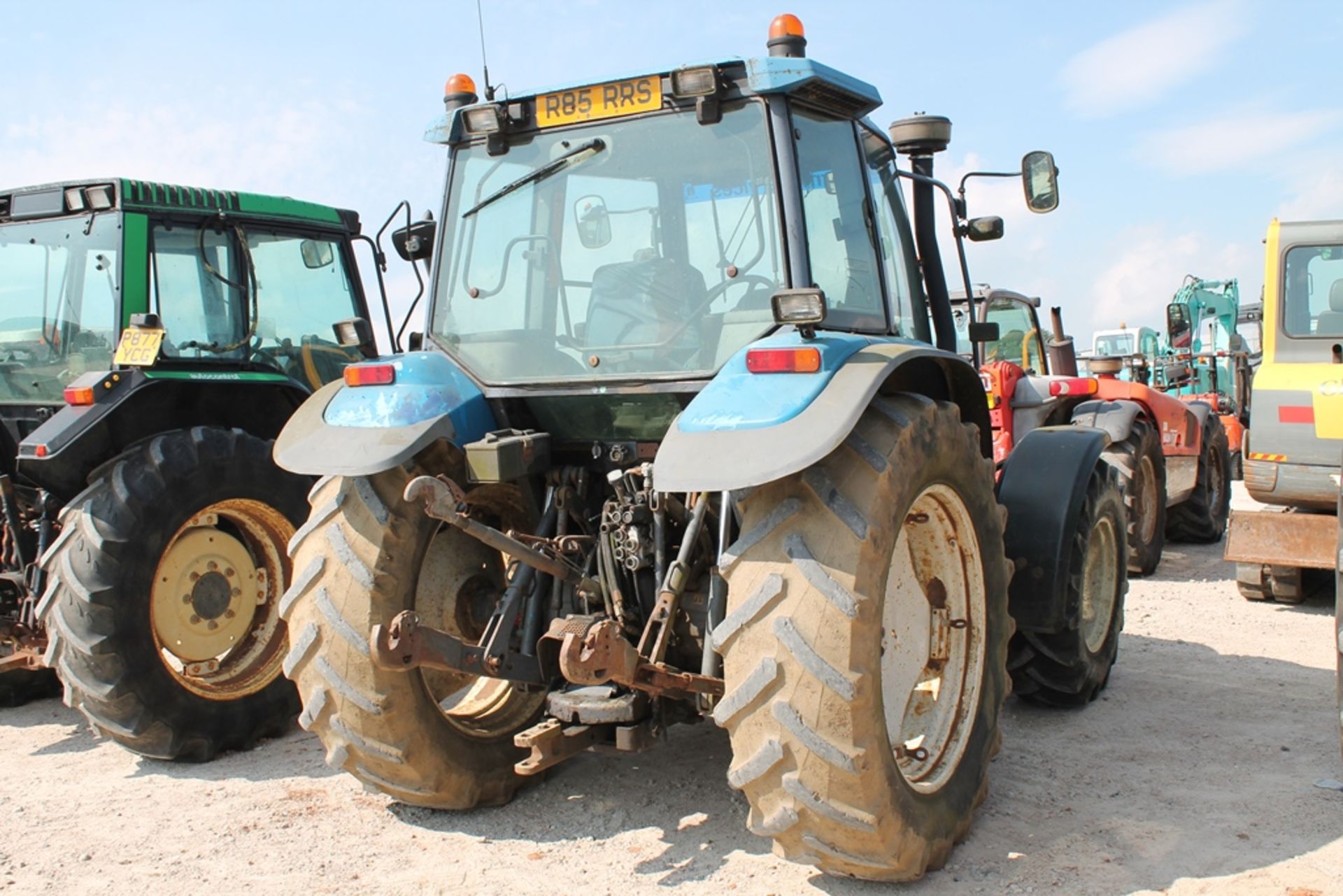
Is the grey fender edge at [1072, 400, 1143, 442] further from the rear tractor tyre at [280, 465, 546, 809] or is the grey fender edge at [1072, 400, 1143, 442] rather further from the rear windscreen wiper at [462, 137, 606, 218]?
the rear tractor tyre at [280, 465, 546, 809]

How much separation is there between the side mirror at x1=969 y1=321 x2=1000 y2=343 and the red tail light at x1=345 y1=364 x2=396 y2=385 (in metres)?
2.26

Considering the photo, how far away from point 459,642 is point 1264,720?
3.26 metres

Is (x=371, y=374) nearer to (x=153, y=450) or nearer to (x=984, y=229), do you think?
(x=153, y=450)

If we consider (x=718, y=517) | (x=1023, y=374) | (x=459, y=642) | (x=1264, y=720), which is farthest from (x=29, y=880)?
(x=1023, y=374)

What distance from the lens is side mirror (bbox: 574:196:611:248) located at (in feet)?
12.7

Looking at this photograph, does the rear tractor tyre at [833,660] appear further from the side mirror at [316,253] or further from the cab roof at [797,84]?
the side mirror at [316,253]

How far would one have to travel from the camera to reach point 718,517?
356cm

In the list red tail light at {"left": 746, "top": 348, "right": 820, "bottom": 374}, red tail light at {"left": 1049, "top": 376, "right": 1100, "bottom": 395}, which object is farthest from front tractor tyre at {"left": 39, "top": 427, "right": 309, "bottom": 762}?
red tail light at {"left": 1049, "top": 376, "right": 1100, "bottom": 395}

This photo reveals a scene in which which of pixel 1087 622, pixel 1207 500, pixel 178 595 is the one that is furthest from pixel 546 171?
pixel 1207 500

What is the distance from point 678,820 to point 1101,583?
2.40 metres

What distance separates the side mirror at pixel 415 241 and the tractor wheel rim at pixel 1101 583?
9.90 feet

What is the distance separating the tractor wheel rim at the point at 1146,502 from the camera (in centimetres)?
819

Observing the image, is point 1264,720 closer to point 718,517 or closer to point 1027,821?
point 1027,821

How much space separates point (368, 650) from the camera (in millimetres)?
3506
